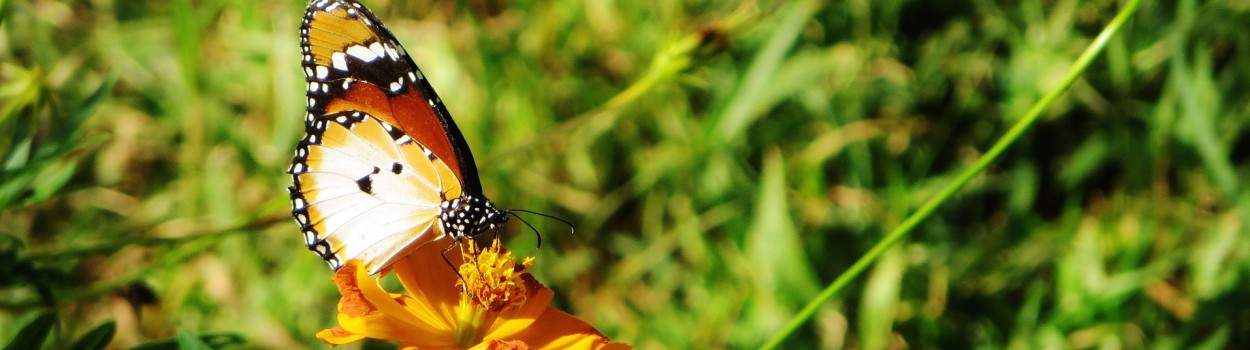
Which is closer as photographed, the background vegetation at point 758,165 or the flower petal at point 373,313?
the flower petal at point 373,313

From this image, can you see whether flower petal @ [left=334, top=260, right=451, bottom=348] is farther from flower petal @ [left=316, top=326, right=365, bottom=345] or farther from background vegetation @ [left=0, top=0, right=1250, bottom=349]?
background vegetation @ [left=0, top=0, right=1250, bottom=349]

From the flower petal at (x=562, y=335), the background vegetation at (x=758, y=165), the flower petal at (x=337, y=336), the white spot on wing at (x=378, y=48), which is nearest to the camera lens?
the flower petal at (x=337, y=336)

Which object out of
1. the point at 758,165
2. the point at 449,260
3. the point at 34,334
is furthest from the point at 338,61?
the point at 758,165

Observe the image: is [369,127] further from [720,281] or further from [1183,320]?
[1183,320]

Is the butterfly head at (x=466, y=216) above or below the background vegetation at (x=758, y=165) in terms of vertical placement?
below

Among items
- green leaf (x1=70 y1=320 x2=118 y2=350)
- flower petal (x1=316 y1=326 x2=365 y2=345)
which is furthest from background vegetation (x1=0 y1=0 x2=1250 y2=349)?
flower petal (x1=316 y1=326 x2=365 y2=345)


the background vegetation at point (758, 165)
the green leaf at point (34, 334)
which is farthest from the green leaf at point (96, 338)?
the background vegetation at point (758, 165)

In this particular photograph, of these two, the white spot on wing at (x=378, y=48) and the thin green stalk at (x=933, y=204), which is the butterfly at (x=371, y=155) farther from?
the thin green stalk at (x=933, y=204)
